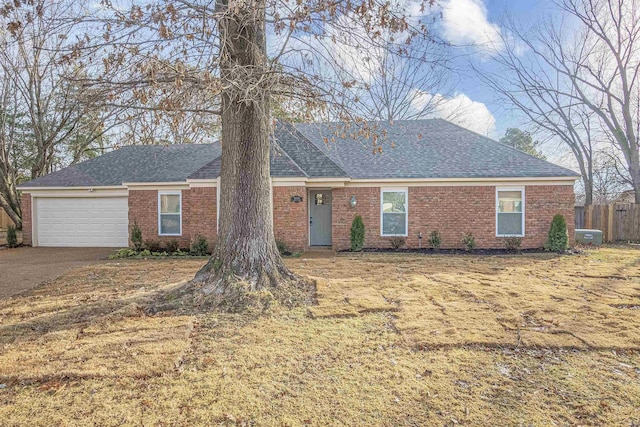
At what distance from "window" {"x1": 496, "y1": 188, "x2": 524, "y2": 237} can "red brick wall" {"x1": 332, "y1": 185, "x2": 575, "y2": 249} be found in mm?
167

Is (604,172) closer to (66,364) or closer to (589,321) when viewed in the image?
(589,321)

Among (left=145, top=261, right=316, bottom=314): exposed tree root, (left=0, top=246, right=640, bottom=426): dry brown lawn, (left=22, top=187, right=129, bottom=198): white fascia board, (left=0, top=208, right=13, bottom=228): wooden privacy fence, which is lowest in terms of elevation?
(left=0, top=246, right=640, bottom=426): dry brown lawn

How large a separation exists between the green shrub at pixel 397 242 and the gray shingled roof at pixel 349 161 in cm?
212

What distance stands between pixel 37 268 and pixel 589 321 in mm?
11651

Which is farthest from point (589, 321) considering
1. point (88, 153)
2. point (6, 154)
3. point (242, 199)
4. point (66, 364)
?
point (88, 153)

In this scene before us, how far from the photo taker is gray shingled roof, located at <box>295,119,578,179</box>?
37.5 feet

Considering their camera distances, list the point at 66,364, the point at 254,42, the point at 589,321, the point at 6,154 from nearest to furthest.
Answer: the point at 66,364
the point at 589,321
the point at 254,42
the point at 6,154

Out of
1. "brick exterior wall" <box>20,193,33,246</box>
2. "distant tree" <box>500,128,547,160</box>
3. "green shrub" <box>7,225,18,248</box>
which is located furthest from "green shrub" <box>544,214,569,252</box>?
"green shrub" <box>7,225,18,248</box>

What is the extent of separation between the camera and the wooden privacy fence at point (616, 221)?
13.9m

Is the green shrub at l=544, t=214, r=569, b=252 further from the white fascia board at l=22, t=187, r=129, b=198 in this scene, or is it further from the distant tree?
the distant tree

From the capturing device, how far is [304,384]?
2.98 m

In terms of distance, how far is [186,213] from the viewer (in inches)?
467

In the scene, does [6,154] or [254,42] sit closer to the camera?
[254,42]

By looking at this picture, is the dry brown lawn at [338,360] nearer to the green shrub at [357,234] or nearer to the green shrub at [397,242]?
the green shrub at [357,234]
